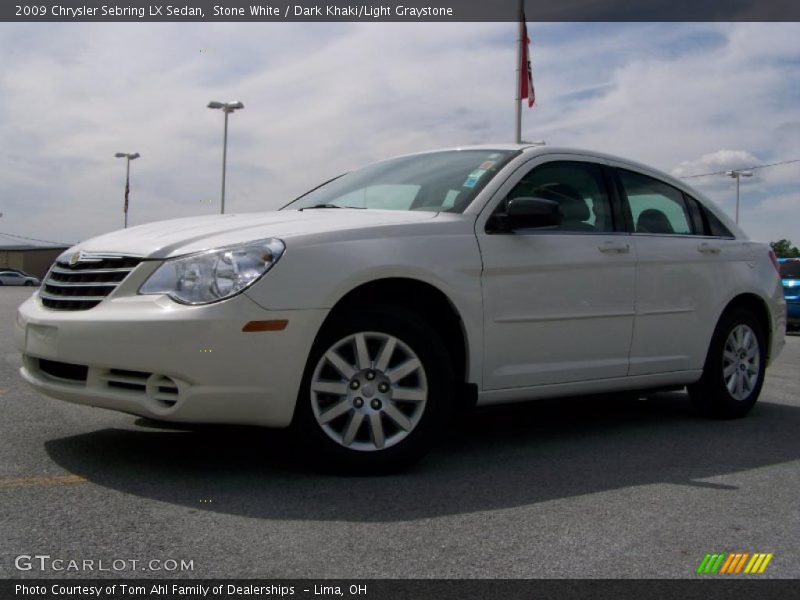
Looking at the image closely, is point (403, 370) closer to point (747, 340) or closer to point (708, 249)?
point (708, 249)

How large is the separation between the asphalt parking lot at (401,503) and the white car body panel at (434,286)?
1.10ft

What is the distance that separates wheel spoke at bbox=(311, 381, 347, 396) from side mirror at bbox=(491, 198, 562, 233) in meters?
1.20

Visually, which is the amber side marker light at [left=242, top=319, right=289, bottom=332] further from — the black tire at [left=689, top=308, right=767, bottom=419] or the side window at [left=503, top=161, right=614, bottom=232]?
the black tire at [left=689, top=308, right=767, bottom=419]

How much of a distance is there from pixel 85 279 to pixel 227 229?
25.9 inches

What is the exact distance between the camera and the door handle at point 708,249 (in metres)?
5.80

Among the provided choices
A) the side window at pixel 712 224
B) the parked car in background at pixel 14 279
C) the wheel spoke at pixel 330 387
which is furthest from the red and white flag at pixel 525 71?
the parked car in background at pixel 14 279

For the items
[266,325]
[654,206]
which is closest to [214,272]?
[266,325]

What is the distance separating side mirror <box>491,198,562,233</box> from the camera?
453 cm

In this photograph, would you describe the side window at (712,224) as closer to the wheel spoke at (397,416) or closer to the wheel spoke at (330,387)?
the wheel spoke at (397,416)

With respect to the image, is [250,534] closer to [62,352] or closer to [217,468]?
[217,468]

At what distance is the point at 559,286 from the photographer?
4.82m

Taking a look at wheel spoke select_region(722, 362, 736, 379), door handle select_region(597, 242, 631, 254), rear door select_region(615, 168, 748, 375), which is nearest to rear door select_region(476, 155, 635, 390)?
door handle select_region(597, 242, 631, 254)

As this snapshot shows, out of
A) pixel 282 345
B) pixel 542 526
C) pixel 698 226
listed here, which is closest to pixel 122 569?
pixel 282 345
